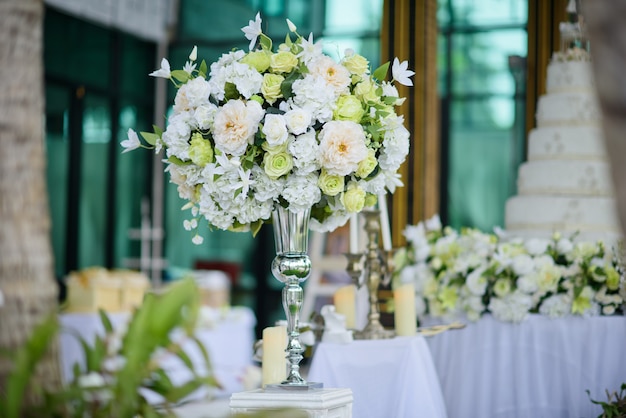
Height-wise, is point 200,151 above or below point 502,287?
above

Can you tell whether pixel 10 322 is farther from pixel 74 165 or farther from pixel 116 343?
pixel 74 165

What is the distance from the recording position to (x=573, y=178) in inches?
193

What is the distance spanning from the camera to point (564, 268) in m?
4.43

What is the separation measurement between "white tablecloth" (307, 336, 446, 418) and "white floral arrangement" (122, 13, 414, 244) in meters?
0.77

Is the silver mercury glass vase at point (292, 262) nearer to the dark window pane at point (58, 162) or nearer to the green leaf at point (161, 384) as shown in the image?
the green leaf at point (161, 384)

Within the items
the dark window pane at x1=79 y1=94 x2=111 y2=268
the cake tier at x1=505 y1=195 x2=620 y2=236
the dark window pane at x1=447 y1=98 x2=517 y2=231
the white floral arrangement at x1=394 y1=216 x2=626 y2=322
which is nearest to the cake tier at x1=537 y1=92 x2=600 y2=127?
the cake tier at x1=505 y1=195 x2=620 y2=236

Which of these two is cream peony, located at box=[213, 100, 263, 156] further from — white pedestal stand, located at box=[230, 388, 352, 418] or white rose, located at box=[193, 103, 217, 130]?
white pedestal stand, located at box=[230, 388, 352, 418]

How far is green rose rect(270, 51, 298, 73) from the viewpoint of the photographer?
119 inches

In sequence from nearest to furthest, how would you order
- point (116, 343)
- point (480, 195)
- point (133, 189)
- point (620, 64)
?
point (620, 64) → point (116, 343) → point (480, 195) → point (133, 189)

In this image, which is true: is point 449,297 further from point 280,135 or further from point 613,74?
point 613,74

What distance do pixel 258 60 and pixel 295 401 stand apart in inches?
36.4

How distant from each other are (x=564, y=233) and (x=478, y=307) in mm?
668

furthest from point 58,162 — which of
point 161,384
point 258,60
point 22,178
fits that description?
point 161,384

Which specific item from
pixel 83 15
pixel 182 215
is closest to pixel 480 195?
pixel 182 215
